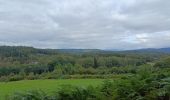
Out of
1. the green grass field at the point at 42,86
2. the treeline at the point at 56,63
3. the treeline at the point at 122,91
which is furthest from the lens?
the treeline at the point at 56,63

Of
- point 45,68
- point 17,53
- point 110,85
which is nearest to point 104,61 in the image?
point 45,68

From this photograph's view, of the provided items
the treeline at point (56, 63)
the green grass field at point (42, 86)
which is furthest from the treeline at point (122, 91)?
the treeline at point (56, 63)

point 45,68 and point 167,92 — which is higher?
point 167,92

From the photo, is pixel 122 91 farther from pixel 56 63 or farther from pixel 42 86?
pixel 56 63

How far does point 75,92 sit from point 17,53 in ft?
327

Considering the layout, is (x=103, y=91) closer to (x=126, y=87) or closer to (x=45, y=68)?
(x=126, y=87)

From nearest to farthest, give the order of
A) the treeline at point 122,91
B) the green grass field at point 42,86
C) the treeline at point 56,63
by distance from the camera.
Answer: the treeline at point 122,91 → the green grass field at point 42,86 → the treeline at point 56,63

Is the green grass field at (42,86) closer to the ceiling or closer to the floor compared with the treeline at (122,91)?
closer to the floor

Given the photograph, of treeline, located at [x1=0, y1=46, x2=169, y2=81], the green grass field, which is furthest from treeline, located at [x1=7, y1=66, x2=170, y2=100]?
treeline, located at [x1=0, y1=46, x2=169, y2=81]

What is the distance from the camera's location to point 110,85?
5.06 m

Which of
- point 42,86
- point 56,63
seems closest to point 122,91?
point 42,86

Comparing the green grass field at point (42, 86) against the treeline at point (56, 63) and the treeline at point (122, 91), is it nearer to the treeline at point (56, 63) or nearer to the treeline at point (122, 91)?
the treeline at point (122, 91)

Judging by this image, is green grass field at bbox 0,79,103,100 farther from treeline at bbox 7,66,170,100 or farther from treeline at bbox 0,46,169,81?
treeline at bbox 0,46,169,81

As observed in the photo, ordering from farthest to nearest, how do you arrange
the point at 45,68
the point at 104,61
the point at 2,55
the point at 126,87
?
the point at 2,55
the point at 104,61
the point at 45,68
the point at 126,87
